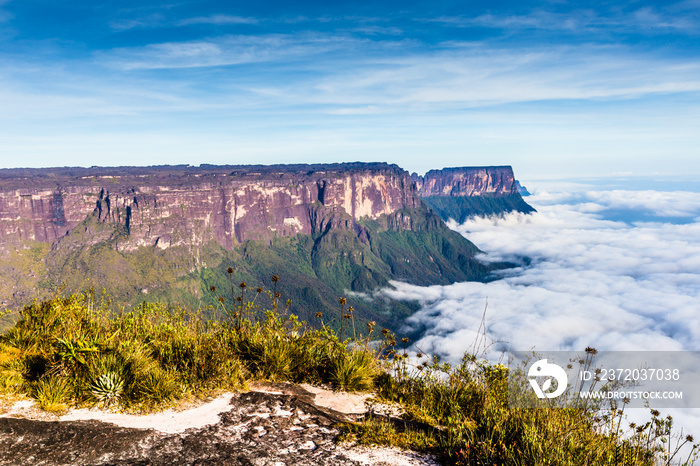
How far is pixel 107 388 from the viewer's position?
5.91 metres

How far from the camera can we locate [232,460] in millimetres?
4699

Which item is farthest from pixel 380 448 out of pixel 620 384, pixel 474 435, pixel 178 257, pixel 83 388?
pixel 178 257

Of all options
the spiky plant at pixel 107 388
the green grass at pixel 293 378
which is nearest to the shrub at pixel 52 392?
the green grass at pixel 293 378

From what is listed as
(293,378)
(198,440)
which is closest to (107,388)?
(198,440)

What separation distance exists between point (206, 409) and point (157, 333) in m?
2.32

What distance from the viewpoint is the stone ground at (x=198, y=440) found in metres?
4.66

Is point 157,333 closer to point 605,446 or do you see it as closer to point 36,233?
point 605,446

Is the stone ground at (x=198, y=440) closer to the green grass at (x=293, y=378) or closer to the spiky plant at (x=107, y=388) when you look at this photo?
the spiky plant at (x=107, y=388)

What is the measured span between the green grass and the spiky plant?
2 centimetres

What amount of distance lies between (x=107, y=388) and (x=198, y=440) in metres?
1.99

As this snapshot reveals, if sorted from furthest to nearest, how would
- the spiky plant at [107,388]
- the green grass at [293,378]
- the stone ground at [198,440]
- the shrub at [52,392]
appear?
1. the spiky plant at [107,388]
2. the shrub at [52,392]
3. the green grass at [293,378]
4. the stone ground at [198,440]

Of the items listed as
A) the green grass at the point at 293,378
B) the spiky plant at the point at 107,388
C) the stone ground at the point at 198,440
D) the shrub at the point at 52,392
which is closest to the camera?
the stone ground at the point at 198,440

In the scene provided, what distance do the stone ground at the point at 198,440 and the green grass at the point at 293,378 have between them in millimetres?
333

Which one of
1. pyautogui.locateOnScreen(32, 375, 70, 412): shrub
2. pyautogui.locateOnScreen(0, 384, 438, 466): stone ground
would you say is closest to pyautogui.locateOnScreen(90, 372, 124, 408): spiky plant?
pyautogui.locateOnScreen(0, 384, 438, 466): stone ground
